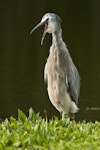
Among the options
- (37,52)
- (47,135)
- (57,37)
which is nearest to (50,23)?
(57,37)

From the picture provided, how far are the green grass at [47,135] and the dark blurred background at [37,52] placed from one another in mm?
5597

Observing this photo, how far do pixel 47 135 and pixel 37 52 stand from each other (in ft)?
54.7

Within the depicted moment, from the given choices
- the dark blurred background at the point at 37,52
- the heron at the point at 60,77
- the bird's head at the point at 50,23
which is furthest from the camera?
the dark blurred background at the point at 37,52

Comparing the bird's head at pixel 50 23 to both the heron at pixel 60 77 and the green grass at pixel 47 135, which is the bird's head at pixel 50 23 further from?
the green grass at pixel 47 135

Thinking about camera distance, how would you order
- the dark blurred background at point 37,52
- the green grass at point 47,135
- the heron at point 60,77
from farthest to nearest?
1. the dark blurred background at point 37,52
2. the heron at point 60,77
3. the green grass at point 47,135

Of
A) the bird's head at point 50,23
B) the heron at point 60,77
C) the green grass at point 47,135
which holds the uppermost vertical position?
the bird's head at point 50,23

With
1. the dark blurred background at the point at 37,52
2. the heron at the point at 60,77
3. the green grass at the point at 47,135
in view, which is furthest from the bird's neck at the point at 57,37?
the dark blurred background at the point at 37,52

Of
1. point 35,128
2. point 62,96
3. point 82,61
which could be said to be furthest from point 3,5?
point 35,128

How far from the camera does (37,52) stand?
911 inches

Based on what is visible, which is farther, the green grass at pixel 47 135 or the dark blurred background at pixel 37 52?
the dark blurred background at pixel 37 52

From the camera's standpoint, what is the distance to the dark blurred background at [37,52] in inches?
574

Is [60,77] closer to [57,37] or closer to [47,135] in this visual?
[57,37]

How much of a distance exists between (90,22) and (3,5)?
6.46 meters

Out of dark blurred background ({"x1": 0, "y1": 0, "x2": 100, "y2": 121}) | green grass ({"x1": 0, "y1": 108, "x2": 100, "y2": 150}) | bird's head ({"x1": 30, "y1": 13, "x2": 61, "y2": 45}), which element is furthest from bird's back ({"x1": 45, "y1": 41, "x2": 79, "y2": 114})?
dark blurred background ({"x1": 0, "y1": 0, "x2": 100, "y2": 121})
